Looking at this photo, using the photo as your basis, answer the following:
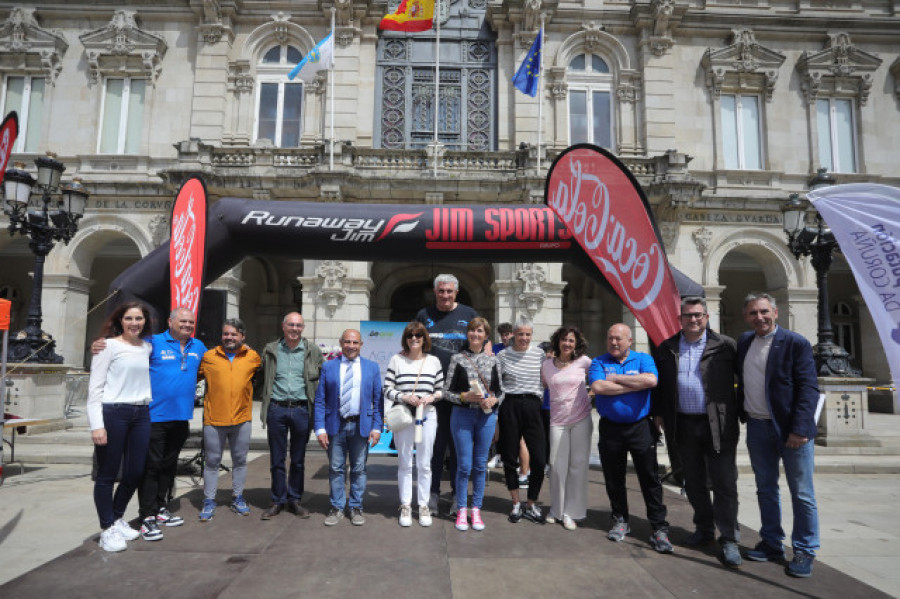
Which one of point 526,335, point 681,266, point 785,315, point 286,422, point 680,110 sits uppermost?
point 680,110

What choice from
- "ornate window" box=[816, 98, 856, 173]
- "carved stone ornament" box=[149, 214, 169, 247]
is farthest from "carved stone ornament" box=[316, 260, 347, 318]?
"ornate window" box=[816, 98, 856, 173]

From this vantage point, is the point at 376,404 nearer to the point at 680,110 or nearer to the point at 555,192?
the point at 555,192

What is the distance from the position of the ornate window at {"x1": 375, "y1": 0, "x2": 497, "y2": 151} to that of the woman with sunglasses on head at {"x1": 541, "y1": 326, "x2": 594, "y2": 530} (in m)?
12.7

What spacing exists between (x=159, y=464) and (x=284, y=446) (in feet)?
3.63

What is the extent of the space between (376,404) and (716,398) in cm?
313

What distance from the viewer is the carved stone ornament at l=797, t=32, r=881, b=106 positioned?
1638cm

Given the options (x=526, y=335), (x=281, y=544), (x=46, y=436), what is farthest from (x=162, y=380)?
(x=46, y=436)

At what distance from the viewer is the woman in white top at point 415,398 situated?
484 centimetres

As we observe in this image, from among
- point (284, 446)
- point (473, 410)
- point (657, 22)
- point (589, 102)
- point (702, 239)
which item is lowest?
point (284, 446)

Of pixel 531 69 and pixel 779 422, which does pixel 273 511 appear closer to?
pixel 779 422

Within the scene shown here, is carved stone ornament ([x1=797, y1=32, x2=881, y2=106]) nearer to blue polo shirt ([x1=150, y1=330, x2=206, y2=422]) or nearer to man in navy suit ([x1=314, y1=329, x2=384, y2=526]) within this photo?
man in navy suit ([x1=314, y1=329, x2=384, y2=526])

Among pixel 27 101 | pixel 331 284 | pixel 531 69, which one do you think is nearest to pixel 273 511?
pixel 331 284

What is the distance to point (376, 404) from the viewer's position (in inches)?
201

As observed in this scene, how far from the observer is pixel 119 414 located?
13.9 feet
